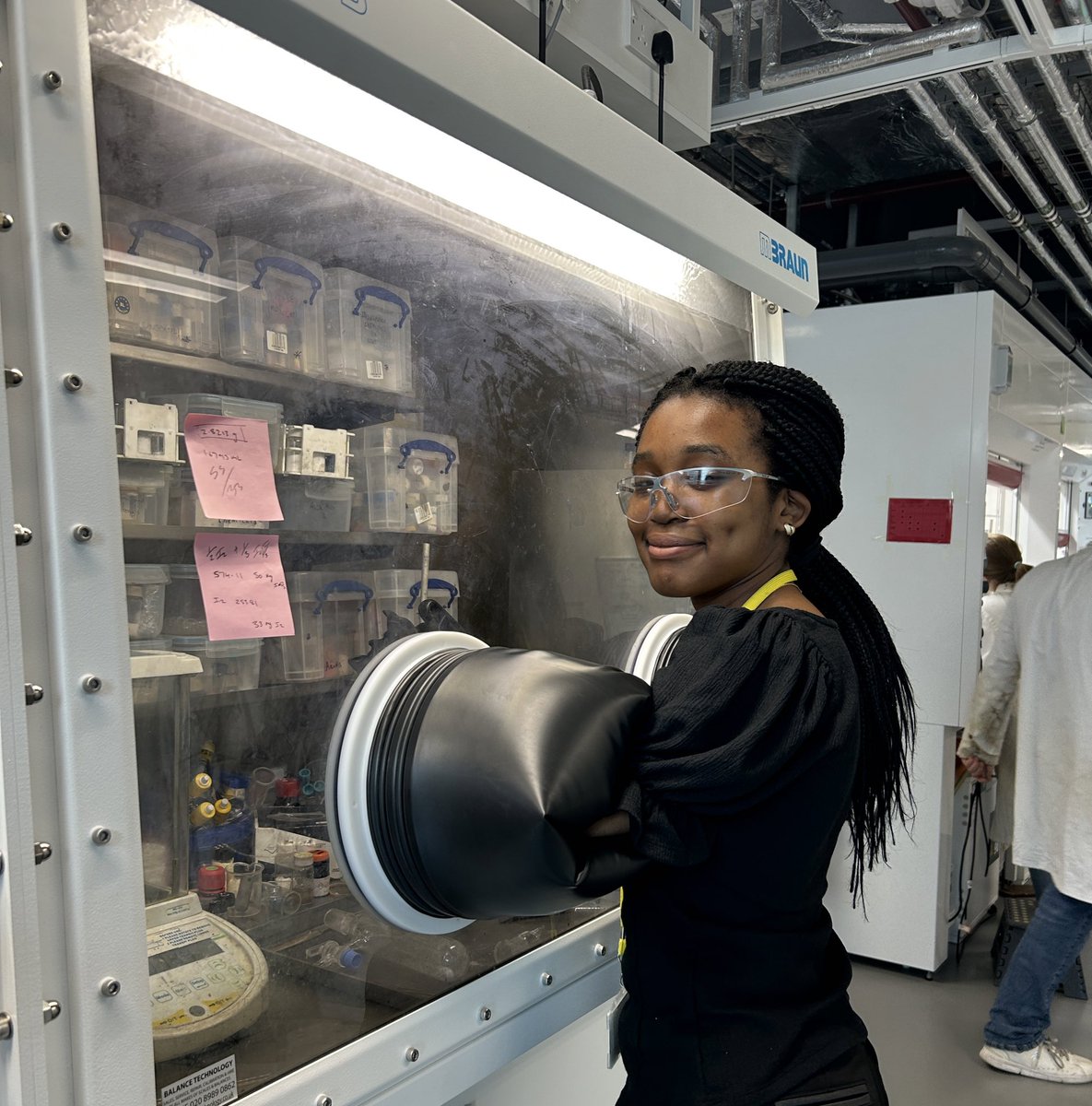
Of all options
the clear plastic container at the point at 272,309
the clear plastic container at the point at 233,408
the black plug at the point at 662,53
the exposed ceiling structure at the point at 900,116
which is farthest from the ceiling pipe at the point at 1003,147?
the clear plastic container at the point at 233,408

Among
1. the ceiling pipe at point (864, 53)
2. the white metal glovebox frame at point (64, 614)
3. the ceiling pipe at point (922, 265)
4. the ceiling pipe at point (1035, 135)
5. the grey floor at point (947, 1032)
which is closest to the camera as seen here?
the white metal glovebox frame at point (64, 614)

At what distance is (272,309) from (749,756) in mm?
675

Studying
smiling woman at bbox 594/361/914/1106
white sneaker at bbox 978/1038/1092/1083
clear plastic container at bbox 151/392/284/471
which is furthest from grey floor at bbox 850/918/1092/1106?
clear plastic container at bbox 151/392/284/471

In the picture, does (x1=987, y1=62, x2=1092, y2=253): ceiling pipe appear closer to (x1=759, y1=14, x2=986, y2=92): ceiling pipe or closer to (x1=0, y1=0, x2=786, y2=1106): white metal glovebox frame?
(x1=759, y1=14, x2=986, y2=92): ceiling pipe

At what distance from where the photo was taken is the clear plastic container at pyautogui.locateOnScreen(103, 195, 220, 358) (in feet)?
2.93

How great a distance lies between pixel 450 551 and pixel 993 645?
265 cm

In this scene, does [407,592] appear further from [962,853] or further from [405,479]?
[962,853]

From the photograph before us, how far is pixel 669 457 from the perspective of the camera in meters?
1.32

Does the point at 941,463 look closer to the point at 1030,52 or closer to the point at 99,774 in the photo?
the point at 1030,52

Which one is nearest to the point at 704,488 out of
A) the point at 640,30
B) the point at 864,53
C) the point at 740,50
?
the point at 640,30

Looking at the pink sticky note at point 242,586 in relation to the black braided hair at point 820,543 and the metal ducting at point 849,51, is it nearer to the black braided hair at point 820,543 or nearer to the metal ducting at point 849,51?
the black braided hair at point 820,543

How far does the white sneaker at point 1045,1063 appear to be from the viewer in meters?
3.04

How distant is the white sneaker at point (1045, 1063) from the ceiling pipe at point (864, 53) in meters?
2.86

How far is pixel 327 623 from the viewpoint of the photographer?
115 centimetres
